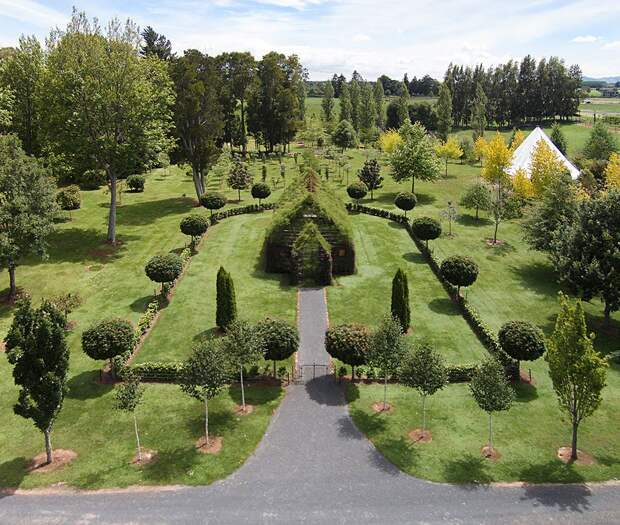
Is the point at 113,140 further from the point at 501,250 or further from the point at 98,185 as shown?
the point at 501,250

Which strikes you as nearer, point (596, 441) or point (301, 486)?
point (301, 486)

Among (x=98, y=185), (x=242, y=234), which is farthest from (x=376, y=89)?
(x=242, y=234)

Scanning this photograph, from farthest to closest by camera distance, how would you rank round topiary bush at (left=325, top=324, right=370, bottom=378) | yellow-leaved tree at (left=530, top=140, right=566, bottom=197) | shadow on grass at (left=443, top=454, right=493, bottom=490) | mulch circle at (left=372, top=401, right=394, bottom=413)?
yellow-leaved tree at (left=530, top=140, right=566, bottom=197)
round topiary bush at (left=325, top=324, right=370, bottom=378)
mulch circle at (left=372, top=401, right=394, bottom=413)
shadow on grass at (left=443, top=454, right=493, bottom=490)

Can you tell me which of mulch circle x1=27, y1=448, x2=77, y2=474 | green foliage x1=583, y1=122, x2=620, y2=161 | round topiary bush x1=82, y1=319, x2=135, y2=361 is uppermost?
green foliage x1=583, y1=122, x2=620, y2=161

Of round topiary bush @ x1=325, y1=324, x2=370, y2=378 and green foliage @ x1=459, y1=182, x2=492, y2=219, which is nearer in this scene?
round topiary bush @ x1=325, y1=324, x2=370, y2=378

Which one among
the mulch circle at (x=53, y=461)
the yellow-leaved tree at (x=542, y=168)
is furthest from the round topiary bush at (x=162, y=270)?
the yellow-leaved tree at (x=542, y=168)

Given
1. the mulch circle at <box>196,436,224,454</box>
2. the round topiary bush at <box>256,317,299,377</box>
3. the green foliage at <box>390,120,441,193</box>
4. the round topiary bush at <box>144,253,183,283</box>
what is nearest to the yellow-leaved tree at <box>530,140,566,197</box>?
the green foliage at <box>390,120,441,193</box>

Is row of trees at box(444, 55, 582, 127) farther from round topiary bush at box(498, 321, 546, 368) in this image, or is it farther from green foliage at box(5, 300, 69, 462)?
green foliage at box(5, 300, 69, 462)

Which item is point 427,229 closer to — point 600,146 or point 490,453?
point 490,453
